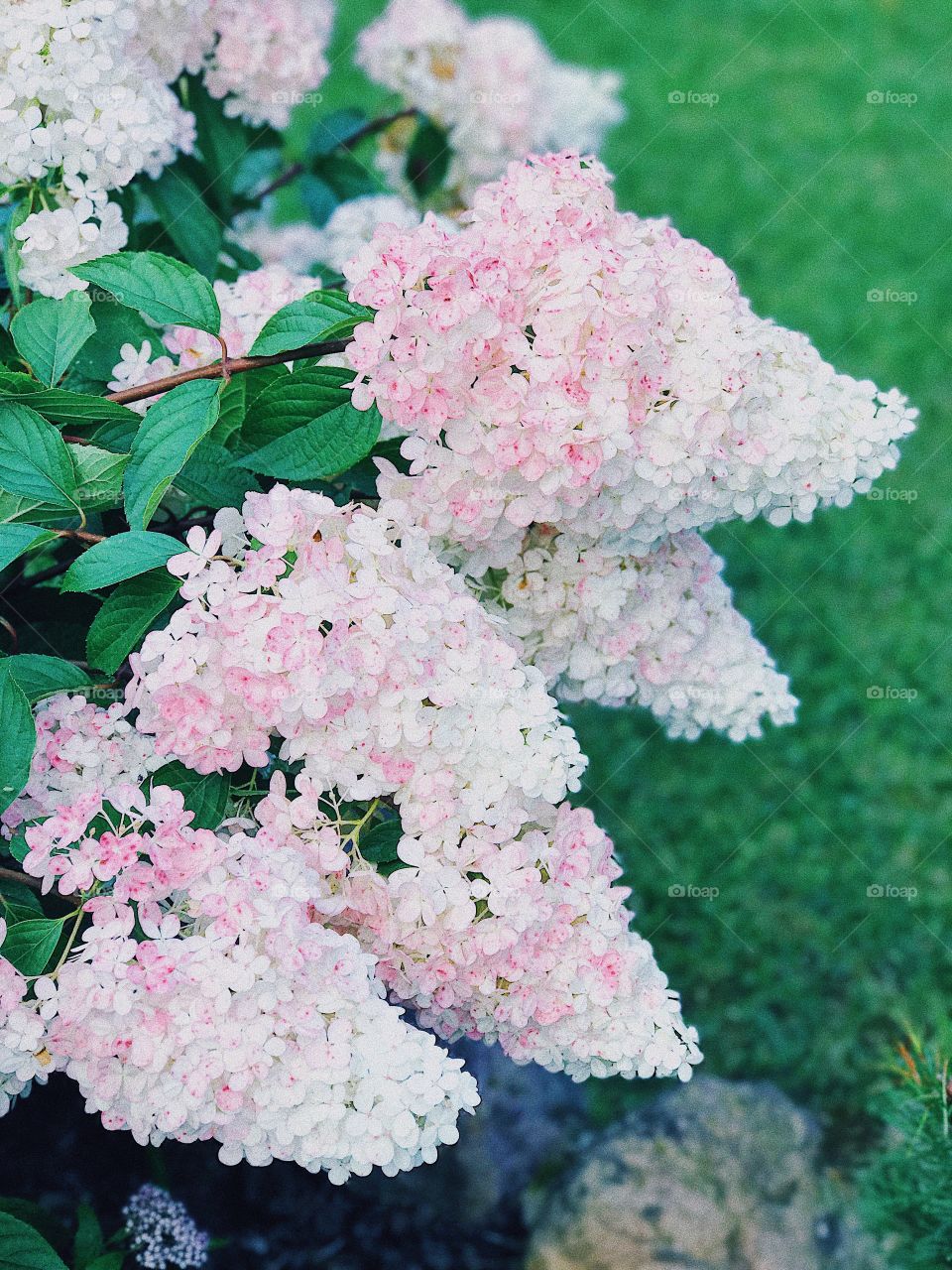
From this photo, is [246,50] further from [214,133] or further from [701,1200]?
[701,1200]

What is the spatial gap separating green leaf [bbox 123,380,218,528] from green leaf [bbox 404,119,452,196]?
149 cm

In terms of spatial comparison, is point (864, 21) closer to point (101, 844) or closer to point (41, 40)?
point (41, 40)

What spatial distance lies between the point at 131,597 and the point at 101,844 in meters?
0.25

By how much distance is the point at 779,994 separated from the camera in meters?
2.56

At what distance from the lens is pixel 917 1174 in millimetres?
1810

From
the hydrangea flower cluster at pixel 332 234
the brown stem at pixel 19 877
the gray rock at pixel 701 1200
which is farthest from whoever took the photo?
the hydrangea flower cluster at pixel 332 234

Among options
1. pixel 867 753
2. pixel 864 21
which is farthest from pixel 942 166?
pixel 867 753

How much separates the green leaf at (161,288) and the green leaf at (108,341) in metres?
0.20

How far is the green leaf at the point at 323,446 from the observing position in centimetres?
132

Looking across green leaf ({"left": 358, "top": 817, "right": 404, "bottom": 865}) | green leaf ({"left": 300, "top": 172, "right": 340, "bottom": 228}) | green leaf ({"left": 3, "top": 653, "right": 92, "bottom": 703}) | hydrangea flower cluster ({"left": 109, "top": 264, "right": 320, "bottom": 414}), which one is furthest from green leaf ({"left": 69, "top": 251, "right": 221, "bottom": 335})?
green leaf ({"left": 300, "top": 172, "right": 340, "bottom": 228})

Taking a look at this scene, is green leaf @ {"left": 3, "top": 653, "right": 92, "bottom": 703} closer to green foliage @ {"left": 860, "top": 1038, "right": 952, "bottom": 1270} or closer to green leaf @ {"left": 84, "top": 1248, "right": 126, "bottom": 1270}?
green leaf @ {"left": 84, "top": 1248, "right": 126, "bottom": 1270}

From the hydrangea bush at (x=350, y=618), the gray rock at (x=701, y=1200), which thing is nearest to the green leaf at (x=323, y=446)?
the hydrangea bush at (x=350, y=618)

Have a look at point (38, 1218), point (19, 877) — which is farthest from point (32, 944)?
point (38, 1218)

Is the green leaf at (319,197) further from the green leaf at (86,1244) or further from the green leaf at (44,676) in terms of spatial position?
the green leaf at (86,1244)
